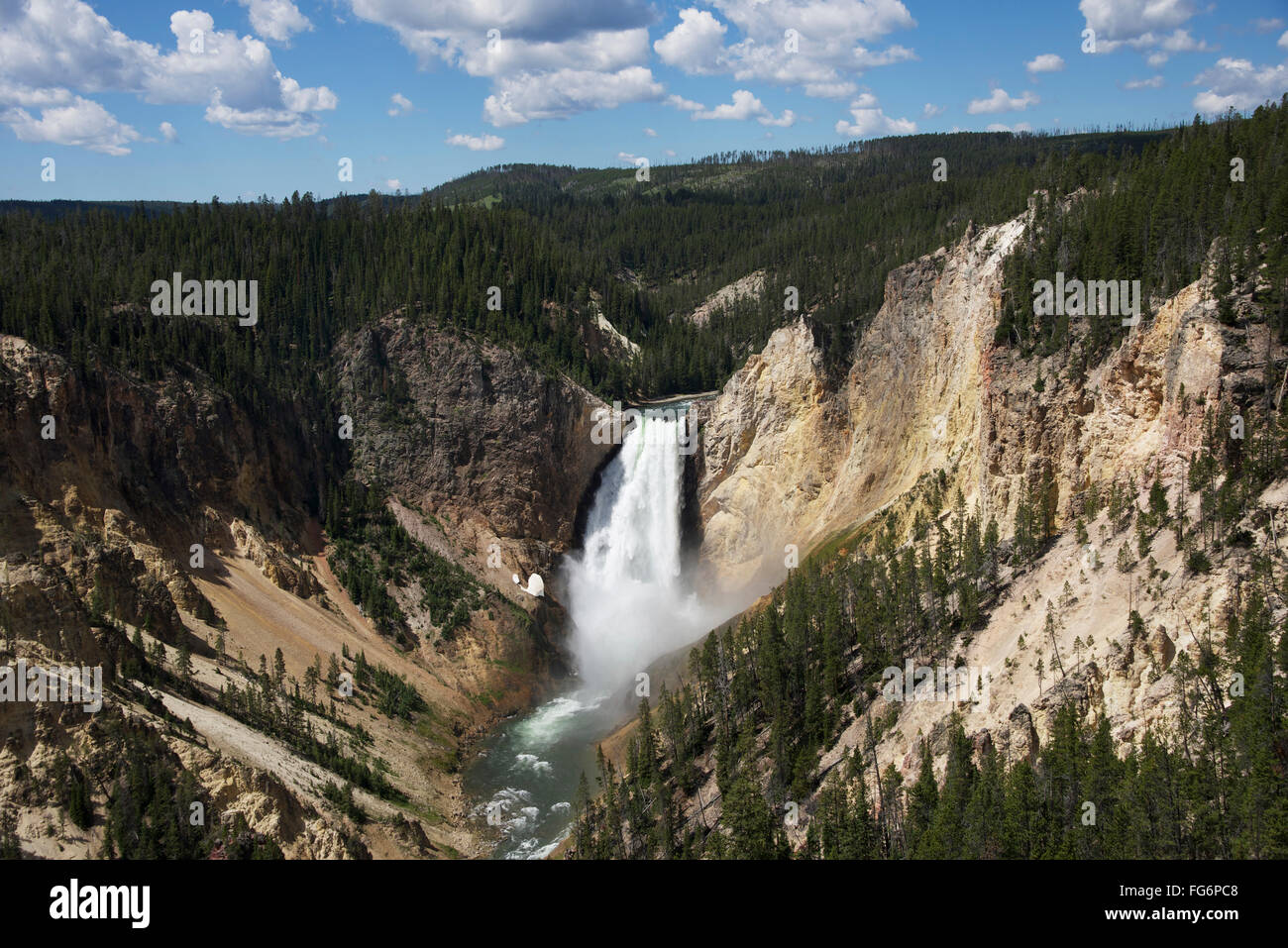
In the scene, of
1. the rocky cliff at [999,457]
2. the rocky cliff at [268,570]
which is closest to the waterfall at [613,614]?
the rocky cliff at [268,570]

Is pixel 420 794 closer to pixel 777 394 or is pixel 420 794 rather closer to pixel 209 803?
pixel 209 803

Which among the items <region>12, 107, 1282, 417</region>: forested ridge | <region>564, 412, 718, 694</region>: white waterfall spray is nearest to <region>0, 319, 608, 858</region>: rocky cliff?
<region>564, 412, 718, 694</region>: white waterfall spray

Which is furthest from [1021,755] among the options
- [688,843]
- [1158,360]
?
[1158,360]

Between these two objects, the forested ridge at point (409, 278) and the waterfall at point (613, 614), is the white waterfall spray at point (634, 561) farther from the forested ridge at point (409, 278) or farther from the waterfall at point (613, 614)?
the forested ridge at point (409, 278)

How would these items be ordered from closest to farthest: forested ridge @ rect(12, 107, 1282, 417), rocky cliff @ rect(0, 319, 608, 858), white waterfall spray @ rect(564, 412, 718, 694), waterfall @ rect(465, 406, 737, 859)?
rocky cliff @ rect(0, 319, 608, 858)
waterfall @ rect(465, 406, 737, 859)
forested ridge @ rect(12, 107, 1282, 417)
white waterfall spray @ rect(564, 412, 718, 694)

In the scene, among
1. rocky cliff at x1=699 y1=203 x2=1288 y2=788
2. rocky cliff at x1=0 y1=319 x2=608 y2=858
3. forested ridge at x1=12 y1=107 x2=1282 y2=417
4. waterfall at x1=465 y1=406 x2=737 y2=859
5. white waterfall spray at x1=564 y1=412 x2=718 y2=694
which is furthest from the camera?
white waterfall spray at x1=564 y1=412 x2=718 y2=694

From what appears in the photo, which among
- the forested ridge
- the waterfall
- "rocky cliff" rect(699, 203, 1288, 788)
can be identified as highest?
the forested ridge

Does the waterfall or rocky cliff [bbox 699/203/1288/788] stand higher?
rocky cliff [bbox 699/203/1288/788]

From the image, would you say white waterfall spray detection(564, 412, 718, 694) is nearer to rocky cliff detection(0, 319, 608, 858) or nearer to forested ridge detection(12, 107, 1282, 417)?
rocky cliff detection(0, 319, 608, 858)

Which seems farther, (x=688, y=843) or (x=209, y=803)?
(x=688, y=843)

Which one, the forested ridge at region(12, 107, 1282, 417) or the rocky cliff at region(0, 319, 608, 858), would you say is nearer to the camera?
the rocky cliff at region(0, 319, 608, 858)
